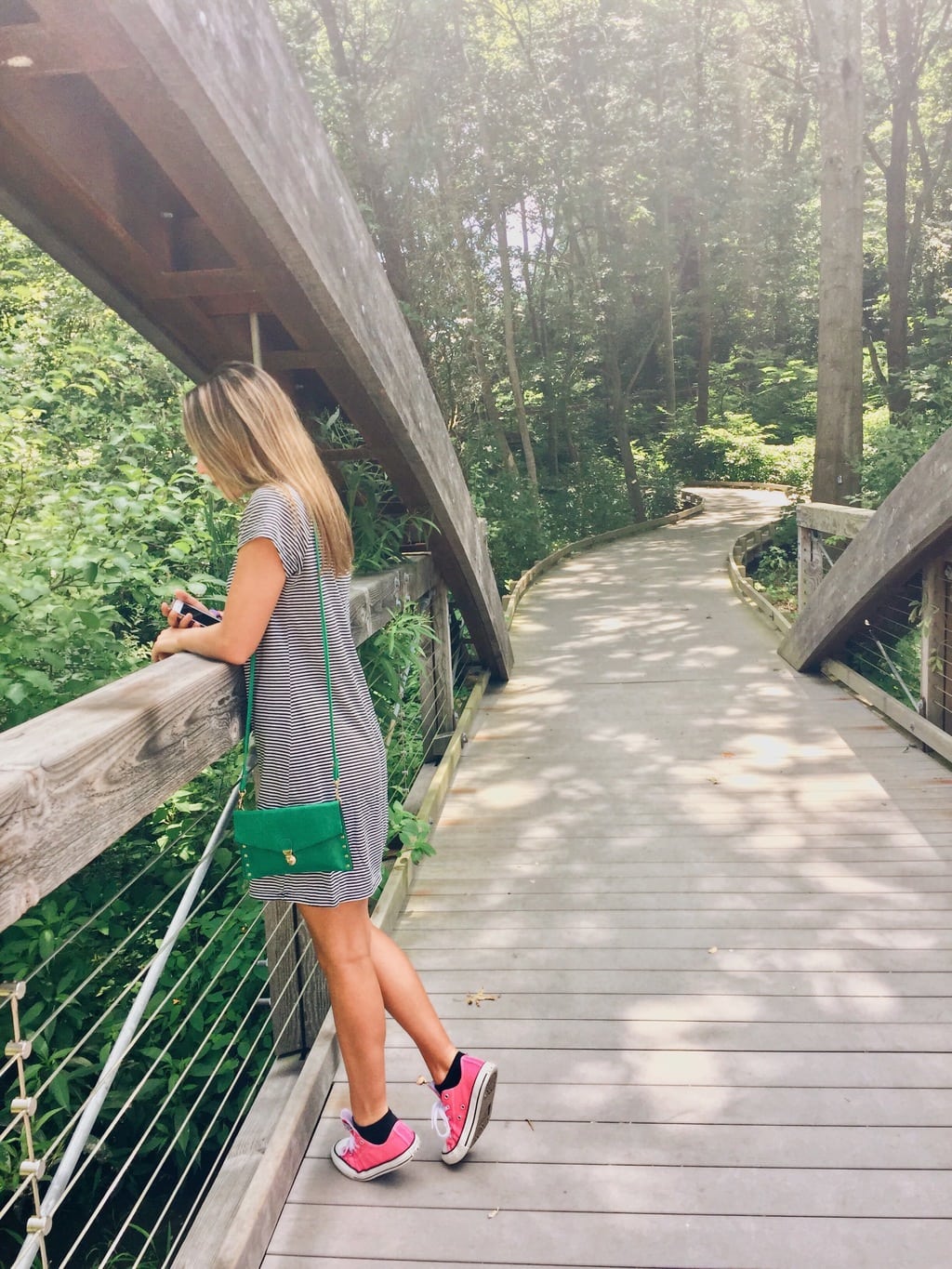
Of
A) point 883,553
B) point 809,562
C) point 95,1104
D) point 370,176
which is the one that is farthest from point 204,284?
point 370,176

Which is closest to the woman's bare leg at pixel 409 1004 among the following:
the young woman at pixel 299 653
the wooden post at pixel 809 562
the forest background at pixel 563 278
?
the young woman at pixel 299 653

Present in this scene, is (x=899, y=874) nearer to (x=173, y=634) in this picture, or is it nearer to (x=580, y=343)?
(x=173, y=634)

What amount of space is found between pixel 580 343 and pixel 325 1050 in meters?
19.3

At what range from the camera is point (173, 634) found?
2.08 m

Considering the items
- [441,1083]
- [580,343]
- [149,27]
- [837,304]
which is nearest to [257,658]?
[441,1083]

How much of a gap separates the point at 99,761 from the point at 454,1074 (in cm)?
124

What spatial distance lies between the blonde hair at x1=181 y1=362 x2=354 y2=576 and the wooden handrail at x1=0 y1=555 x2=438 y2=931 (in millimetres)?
389

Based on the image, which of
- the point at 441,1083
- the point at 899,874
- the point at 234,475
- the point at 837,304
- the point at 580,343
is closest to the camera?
the point at 234,475

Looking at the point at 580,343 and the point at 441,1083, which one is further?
the point at 580,343

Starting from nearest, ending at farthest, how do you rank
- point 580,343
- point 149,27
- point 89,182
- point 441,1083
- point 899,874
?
point 149,27
point 441,1083
point 89,182
point 899,874
point 580,343

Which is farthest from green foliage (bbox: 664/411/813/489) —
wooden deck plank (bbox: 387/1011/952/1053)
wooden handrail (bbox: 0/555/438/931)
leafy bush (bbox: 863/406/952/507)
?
wooden handrail (bbox: 0/555/438/931)

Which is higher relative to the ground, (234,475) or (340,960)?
(234,475)

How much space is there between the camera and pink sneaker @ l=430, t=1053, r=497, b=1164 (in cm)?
227

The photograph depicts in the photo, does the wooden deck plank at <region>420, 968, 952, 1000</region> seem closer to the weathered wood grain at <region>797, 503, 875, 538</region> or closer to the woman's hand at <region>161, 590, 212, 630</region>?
the woman's hand at <region>161, 590, 212, 630</region>
